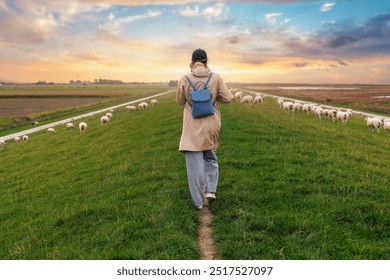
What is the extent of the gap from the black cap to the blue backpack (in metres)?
0.40

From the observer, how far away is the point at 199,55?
6.46 m

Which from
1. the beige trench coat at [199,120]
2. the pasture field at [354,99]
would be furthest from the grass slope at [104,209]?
the pasture field at [354,99]

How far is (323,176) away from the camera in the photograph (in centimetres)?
854

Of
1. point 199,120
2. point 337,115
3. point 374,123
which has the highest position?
point 199,120

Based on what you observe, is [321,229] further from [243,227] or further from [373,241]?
[243,227]

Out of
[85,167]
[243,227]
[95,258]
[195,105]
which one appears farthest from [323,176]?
[85,167]

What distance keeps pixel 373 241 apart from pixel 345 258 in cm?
86

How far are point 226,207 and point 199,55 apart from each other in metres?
3.17

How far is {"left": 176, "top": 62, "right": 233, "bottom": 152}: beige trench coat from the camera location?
651cm

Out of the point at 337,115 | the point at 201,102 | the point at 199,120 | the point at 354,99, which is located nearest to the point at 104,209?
the point at 199,120

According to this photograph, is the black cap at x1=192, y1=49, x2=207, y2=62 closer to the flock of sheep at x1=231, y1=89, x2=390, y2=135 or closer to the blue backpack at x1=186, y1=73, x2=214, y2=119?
the blue backpack at x1=186, y1=73, x2=214, y2=119

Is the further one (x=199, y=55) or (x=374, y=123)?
(x=374, y=123)

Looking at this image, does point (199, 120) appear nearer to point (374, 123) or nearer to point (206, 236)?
point (206, 236)

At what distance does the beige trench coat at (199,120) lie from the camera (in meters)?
6.51
